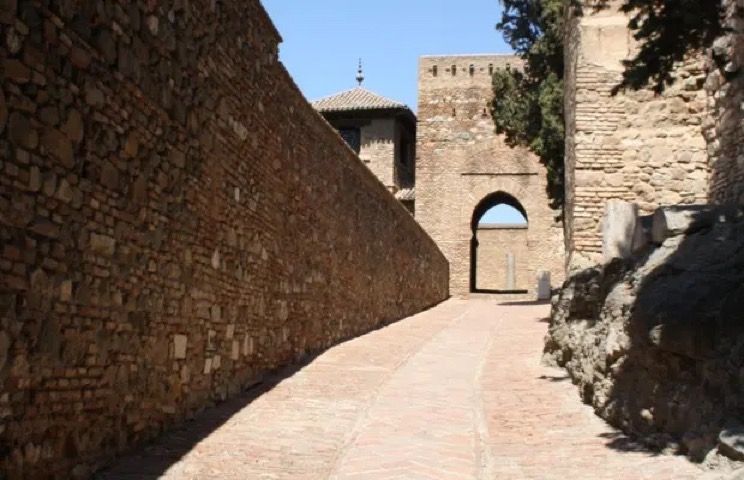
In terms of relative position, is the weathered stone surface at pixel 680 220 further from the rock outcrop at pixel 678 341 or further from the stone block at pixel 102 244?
the stone block at pixel 102 244

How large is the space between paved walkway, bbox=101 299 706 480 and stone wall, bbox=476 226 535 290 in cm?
2820

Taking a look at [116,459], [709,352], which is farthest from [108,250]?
[709,352]

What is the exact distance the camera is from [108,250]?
15.6 ft

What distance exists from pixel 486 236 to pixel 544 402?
31650 millimetres

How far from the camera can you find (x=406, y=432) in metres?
6.40

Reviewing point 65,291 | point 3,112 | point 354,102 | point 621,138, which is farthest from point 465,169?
point 3,112

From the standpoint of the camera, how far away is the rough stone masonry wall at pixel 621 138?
11.9 m

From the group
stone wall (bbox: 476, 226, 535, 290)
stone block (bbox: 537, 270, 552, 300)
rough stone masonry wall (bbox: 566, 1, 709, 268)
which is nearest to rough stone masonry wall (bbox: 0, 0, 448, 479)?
rough stone masonry wall (bbox: 566, 1, 709, 268)

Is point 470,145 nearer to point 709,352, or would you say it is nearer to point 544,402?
point 544,402

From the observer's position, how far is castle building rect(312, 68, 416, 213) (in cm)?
2886

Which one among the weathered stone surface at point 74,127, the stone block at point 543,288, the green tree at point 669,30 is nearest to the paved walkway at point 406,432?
the weathered stone surface at point 74,127

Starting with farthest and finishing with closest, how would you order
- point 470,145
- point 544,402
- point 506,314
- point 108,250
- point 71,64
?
point 470,145 → point 506,314 → point 544,402 → point 108,250 → point 71,64

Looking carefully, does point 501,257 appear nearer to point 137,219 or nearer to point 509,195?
point 509,195

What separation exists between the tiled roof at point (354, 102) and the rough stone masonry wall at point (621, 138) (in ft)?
54.2
